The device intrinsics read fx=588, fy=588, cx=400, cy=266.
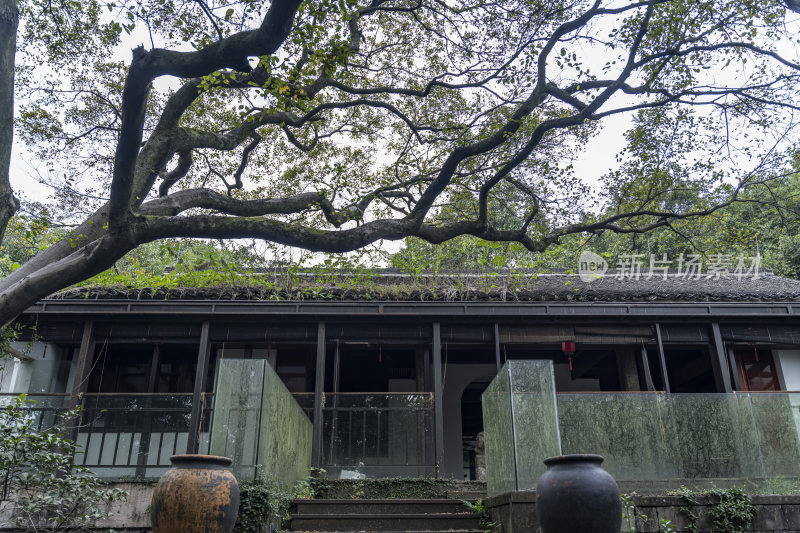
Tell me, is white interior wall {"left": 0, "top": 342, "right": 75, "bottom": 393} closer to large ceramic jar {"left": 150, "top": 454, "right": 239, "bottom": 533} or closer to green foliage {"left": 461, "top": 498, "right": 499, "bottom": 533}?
large ceramic jar {"left": 150, "top": 454, "right": 239, "bottom": 533}

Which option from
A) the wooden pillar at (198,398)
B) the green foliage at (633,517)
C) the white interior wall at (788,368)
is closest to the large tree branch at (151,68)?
the wooden pillar at (198,398)

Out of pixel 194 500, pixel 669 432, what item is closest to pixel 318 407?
pixel 669 432

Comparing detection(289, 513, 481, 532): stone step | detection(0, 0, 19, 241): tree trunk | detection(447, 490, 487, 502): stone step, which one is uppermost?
detection(0, 0, 19, 241): tree trunk

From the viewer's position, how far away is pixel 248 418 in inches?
212

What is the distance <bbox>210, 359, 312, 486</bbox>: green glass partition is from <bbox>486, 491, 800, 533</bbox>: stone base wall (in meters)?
2.26

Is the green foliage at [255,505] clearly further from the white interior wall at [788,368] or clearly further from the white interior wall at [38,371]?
the white interior wall at [788,368]

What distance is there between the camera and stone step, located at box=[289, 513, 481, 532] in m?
6.24

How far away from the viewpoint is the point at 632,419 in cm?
684

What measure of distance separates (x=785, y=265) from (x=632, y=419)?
16158mm

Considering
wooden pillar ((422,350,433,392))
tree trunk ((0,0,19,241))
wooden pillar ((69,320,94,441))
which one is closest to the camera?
tree trunk ((0,0,19,241))

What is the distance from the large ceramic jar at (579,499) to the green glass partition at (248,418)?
8.49 ft

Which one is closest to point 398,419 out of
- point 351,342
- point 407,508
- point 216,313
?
point 351,342

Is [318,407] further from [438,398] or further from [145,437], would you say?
[145,437]

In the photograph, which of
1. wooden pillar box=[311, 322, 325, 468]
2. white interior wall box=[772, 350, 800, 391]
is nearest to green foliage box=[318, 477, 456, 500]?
wooden pillar box=[311, 322, 325, 468]
